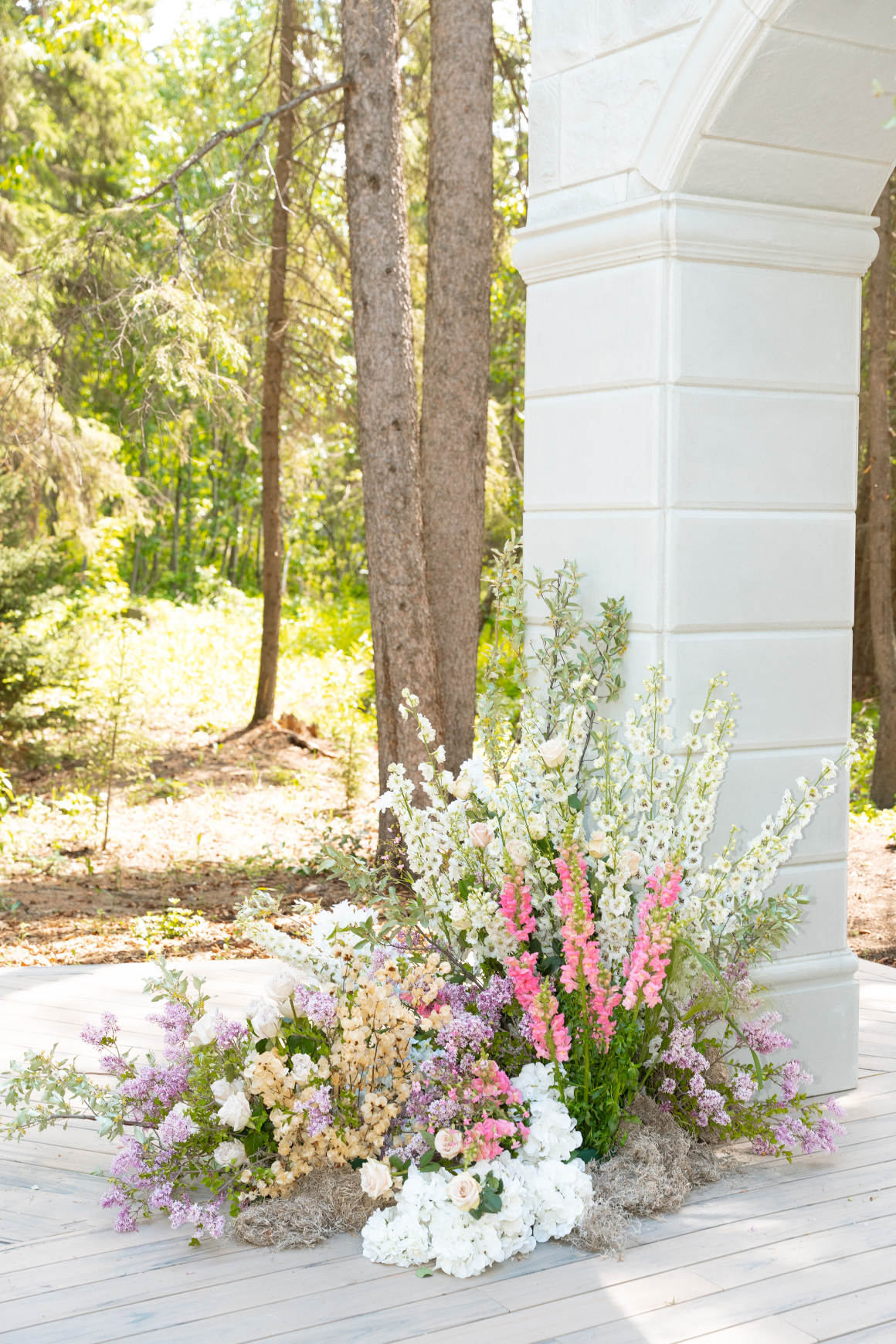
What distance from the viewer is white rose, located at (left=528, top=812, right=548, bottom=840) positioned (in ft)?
8.48

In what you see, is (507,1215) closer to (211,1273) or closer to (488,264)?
(211,1273)

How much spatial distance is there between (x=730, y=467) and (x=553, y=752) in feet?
2.55

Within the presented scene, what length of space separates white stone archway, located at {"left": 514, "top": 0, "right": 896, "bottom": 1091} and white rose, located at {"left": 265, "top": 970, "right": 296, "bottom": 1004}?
3.38ft

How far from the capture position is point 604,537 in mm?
2859

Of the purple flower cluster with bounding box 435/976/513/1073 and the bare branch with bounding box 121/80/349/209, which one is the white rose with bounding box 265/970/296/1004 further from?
the bare branch with bounding box 121/80/349/209

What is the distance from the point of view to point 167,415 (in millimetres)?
5824

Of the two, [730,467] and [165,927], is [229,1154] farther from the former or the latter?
[165,927]

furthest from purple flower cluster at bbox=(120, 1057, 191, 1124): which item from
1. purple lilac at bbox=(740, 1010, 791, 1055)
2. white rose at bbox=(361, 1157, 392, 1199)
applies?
purple lilac at bbox=(740, 1010, 791, 1055)

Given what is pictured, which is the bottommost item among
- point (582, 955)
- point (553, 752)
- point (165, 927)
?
point (165, 927)

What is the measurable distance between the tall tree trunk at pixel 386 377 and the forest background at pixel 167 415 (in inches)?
14.1

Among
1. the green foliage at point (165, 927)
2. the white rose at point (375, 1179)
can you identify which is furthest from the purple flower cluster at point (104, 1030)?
the green foliage at point (165, 927)

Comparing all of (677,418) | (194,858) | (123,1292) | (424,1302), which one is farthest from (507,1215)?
(194,858)

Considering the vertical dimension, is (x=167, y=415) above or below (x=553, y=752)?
above

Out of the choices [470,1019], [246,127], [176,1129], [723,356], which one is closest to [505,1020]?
[470,1019]
